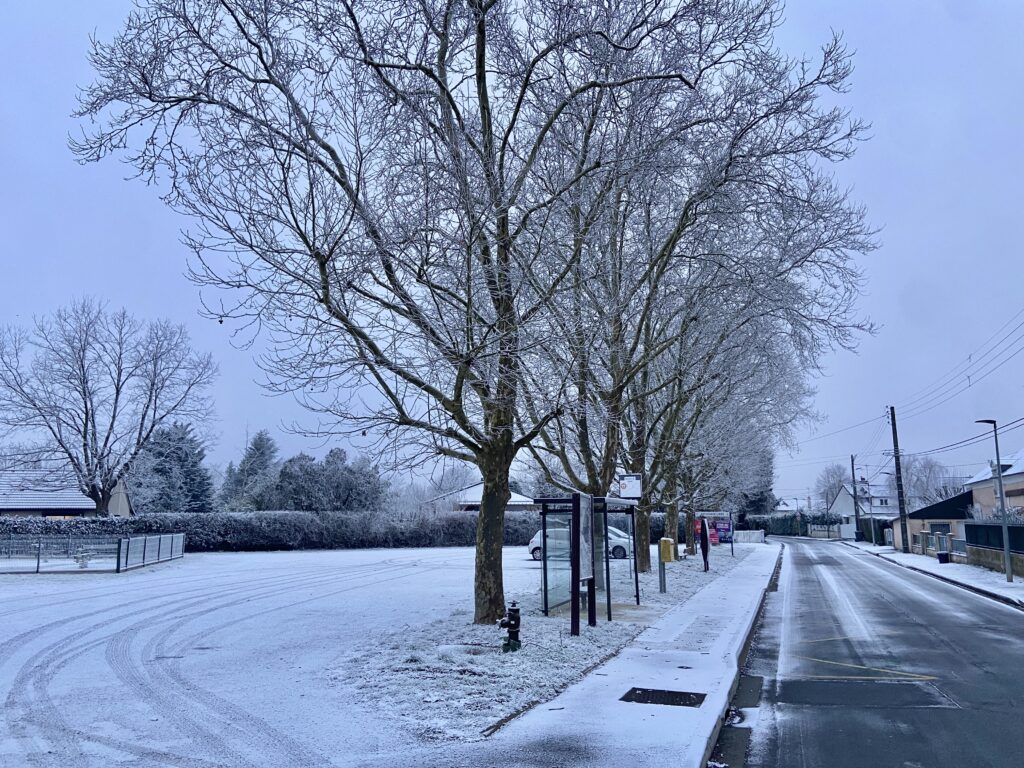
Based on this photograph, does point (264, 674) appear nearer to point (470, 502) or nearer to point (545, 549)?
point (545, 549)

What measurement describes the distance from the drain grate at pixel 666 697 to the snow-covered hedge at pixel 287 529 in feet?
102

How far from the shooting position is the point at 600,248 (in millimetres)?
14789

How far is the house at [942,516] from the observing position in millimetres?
41188

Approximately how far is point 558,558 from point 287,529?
31.3m

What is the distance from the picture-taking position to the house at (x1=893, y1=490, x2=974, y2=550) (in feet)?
135

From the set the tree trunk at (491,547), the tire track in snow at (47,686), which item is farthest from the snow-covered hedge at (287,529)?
the tree trunk at (491,547)

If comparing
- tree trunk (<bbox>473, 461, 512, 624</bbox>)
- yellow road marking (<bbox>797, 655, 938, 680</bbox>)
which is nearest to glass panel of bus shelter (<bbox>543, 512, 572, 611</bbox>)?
tree trunk (<bbox>473, 461, 512, 624</bbox>)

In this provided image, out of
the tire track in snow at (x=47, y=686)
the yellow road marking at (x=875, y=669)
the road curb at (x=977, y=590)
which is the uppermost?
the tire track in snow at (x=47, y=686)

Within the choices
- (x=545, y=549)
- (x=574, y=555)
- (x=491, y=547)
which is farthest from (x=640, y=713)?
(x=545, y=549)

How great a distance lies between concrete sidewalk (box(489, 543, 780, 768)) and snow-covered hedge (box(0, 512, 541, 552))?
29.5m

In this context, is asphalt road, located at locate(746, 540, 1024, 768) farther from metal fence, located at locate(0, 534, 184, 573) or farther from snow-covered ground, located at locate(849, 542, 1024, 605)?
metal fence, located at locate(0, 534, 184, 573)

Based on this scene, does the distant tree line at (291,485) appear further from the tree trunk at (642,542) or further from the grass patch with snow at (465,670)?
the grass patch with snow at (465,670)

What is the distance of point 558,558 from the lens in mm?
13961

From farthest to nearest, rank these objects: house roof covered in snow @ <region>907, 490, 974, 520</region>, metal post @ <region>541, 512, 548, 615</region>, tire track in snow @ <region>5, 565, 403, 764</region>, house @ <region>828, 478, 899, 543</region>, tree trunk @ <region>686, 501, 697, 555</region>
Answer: house @ <region>828, 478, 899, 543</region> → house roof covered in snow @ <region>907, 490, 974, 520</region> → tree trunk @ <region>686, 501, 697, 555</region> → metal post @ <region>541, 512, 548, 615</region> → tire track in snow @ <region>5, 565, 403, 764</region>
